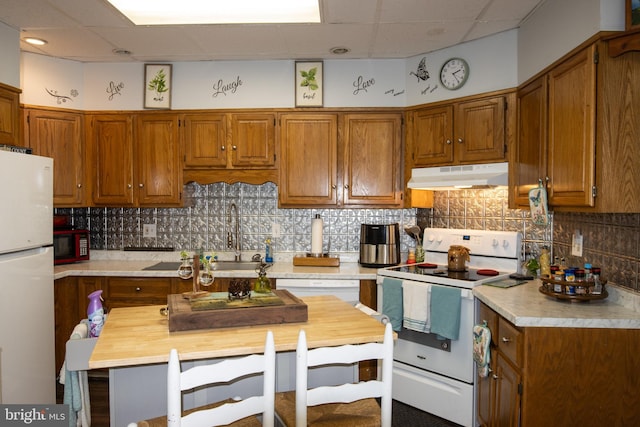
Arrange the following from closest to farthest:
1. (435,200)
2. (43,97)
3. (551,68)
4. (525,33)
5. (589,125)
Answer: (589,125), (551,68), (525,33), (43,97), (435,200)

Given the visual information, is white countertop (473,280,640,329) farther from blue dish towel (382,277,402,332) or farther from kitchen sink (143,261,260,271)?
kitchen sink (143,261,260,271)

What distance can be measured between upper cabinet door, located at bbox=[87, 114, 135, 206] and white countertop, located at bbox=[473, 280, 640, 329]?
287 cm

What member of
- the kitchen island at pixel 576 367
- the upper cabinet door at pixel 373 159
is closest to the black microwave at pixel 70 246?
the upper cabinet door at pixel 373 159

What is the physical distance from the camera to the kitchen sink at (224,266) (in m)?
3.56

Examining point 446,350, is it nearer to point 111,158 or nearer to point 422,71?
point 422,71

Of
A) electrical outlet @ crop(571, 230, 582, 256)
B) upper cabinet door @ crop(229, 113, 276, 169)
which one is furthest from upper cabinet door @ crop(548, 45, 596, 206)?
upper cabinet door @ crop(229, 113, 276, 169)

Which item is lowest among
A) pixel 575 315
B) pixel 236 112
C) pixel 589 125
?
pixel 575 315

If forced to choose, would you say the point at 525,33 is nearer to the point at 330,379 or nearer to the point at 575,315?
the point at 575,315

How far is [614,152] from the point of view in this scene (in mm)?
2057

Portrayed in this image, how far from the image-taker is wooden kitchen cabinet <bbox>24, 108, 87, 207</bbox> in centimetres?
349

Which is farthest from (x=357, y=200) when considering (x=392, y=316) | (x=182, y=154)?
(x=182, y=154)

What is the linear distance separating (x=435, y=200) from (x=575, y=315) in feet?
6.23

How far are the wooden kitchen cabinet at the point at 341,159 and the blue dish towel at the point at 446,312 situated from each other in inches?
39.4

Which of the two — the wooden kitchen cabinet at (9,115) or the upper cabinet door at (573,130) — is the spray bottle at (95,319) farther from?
the upper cabinet door at (573,130)
